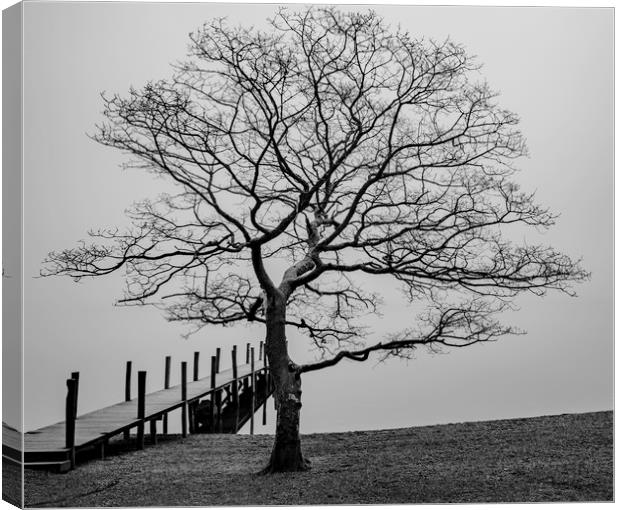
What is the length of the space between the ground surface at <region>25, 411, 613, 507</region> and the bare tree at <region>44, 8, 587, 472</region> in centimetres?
52

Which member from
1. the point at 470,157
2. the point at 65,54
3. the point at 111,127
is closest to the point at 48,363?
the point at 111,127

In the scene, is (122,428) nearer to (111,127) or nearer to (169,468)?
(169,468)

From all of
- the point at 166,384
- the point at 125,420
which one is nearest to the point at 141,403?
the point at 125,420

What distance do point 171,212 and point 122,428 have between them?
248cm

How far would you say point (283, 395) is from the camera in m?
8.26

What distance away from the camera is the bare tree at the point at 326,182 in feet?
26.9

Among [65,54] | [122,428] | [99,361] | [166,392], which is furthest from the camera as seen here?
[166,392]

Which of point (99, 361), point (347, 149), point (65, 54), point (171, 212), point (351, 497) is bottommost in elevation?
point (351, 497)

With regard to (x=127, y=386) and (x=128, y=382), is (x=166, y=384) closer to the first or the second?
(x=127, y=386)

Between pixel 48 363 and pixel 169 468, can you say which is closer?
pixel 48 363

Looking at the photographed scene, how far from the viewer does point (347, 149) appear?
8.66 m

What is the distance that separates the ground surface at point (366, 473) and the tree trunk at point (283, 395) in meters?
0.16

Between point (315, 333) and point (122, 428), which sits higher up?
point (315, 333)

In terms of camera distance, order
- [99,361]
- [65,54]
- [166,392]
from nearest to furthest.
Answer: [65,54] → [99,361] → [166,392]
